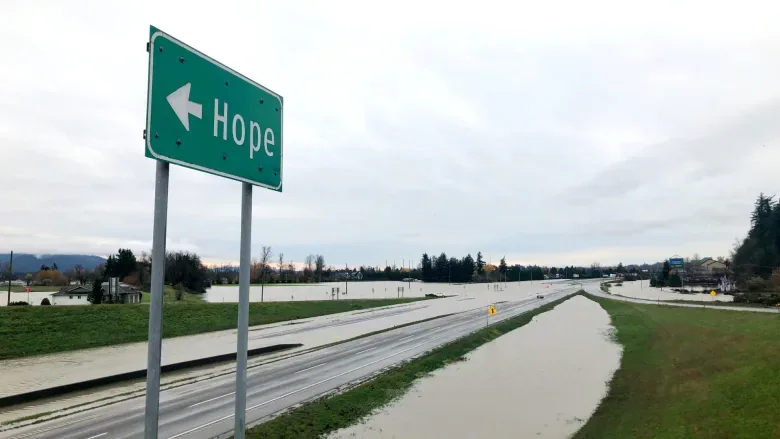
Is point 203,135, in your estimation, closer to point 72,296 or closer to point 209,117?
point 209,117

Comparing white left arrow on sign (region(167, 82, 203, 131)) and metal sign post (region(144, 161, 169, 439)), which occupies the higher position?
white left arrow on sign (region(167, 82, 203, 131))

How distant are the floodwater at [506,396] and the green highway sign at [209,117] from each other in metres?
16.2

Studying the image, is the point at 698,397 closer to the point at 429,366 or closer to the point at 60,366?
the point at 429,366

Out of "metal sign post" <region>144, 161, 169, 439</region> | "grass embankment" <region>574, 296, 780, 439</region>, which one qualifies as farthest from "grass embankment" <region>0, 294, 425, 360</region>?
"metal sign post" <region>144, 161, 169, 439</region>

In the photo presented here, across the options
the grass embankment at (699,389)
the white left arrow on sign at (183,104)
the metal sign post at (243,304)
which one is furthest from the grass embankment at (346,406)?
the white left arrow on sign at (183,104)

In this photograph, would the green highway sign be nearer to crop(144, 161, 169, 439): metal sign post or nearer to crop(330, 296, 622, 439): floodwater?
crop(144, 161, 169, 439): metal sign post

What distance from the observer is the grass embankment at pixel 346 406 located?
17.5m

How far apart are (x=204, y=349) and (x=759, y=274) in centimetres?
11754

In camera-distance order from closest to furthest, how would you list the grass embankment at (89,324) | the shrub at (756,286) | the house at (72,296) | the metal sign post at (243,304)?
1. the metal sign post at (243,304)
2. the grass embankment at (89,324)
3. the house at (72,296)
4. the shrub at (756,286)

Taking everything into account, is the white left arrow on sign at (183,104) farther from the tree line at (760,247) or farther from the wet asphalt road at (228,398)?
the tree line at (760,247)

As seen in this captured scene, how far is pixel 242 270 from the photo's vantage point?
3930 mm

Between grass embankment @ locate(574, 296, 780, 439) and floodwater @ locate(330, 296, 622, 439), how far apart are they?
53.3 inches

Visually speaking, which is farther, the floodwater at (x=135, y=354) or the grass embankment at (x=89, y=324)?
the grass embankment at (x=89, y=324)

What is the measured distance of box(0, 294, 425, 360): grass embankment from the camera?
3691 cm
